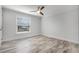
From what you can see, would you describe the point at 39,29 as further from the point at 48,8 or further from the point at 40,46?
the point at 48,8

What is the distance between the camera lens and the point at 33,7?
1854 millimetres

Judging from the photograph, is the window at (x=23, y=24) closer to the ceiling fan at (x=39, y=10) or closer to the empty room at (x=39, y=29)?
the empty room at (x=39, y=29)

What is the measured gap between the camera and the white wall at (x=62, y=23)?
6.07ft

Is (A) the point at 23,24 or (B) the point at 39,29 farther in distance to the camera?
(B) the point at 39,29

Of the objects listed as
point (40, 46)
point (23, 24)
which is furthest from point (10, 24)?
point (40, 46)

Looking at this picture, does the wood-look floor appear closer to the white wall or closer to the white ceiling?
the white wall

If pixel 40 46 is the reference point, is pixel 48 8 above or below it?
above

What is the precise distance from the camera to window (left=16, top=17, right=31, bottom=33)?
6.09 ft

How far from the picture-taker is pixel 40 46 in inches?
73.3

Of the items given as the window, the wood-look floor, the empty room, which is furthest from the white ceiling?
the wood-look floor

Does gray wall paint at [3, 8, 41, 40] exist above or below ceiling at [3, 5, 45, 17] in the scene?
below

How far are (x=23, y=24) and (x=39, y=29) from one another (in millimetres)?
422
